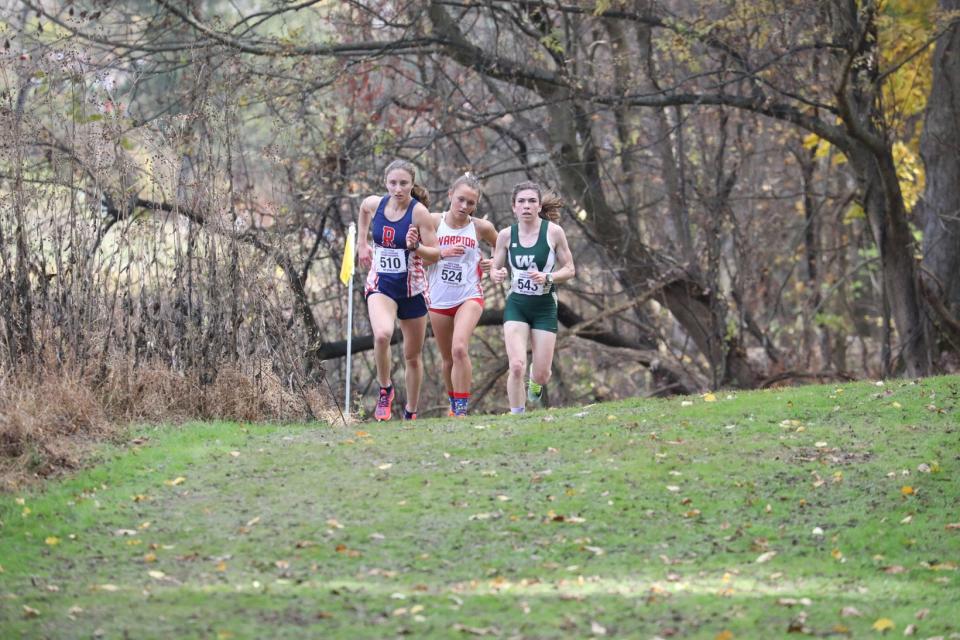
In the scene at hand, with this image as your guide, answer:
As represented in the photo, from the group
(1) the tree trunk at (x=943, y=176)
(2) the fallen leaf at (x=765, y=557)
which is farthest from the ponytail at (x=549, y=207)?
(1) the tree trunk at (x=943, y=176)

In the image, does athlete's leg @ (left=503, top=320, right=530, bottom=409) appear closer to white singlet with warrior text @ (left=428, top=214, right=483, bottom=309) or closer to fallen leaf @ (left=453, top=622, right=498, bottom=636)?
white singlet with warrior text @ (left=428, top=214, right=483, bottom=309)

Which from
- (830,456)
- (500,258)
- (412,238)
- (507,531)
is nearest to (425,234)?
(412,238)

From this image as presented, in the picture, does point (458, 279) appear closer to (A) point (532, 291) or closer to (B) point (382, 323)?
(A) point (532, 291)

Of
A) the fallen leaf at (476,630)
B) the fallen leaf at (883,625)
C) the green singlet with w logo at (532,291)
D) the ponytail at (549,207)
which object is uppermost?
the ponytail at (549,207)

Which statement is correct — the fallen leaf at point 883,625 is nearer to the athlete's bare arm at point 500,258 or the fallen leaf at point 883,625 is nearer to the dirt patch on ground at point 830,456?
the dirt patch on ground at point 830,456

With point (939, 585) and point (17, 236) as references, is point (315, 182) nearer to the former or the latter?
point (17, 236)

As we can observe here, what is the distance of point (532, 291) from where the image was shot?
11.0 metres

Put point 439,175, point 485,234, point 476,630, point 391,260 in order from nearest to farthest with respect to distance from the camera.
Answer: point 476,630 → point 391,260 → point 485,234 → point 439,175

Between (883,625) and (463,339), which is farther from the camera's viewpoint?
(463,339)

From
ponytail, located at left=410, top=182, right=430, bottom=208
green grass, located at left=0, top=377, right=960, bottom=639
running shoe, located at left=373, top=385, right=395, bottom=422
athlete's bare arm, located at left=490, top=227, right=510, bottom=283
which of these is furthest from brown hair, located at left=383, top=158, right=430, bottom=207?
green grass, located at left=0, top=377, right=960, bottom=639

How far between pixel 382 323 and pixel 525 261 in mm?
1303

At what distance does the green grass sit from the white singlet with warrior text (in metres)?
1.37

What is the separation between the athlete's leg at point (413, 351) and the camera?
11125mm

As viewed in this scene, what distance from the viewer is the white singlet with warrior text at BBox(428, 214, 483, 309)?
11125mm
